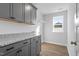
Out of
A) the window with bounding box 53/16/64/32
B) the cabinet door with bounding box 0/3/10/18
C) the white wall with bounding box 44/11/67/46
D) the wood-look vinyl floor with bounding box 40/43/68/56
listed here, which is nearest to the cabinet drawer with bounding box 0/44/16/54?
the cabinet door with bounding box 0/3/10/18

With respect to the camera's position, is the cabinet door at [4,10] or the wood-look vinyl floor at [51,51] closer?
the cabinet door at [4,10]

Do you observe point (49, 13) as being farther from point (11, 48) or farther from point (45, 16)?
point (11, 48)

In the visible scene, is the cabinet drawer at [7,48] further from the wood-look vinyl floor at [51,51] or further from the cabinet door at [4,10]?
the wood-look vinyl floor at [51,51]

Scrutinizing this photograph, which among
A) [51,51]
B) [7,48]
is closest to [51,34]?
[51,51]

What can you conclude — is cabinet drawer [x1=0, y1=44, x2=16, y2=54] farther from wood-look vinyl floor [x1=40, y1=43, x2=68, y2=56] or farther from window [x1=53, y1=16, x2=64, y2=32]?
window [x1=53, y1=16, x2=64, y2=32]

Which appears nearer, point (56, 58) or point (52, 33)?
point (56, 58)

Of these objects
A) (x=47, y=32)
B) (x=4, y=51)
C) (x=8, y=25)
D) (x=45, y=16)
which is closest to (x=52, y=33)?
(x=47, y=32)

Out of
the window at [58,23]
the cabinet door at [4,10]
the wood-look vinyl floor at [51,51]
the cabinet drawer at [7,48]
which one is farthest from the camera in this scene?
the window at [58,23]

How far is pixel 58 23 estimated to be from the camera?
3699 millimetres

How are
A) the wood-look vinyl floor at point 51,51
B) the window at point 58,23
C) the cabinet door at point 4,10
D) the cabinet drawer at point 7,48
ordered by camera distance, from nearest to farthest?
the cabinet drawer at point 7,48 → the cabinet door at point 4,10 → the wood-look vinyl floor at point 51,51 → the window at point 58,23

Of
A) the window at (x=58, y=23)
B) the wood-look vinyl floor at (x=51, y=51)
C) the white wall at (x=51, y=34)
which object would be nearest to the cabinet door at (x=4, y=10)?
the wood-look vinyl floor at (x=51, y=51)

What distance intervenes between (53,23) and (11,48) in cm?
263

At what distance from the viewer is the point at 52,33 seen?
3623mm

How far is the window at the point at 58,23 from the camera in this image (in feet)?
11.5
